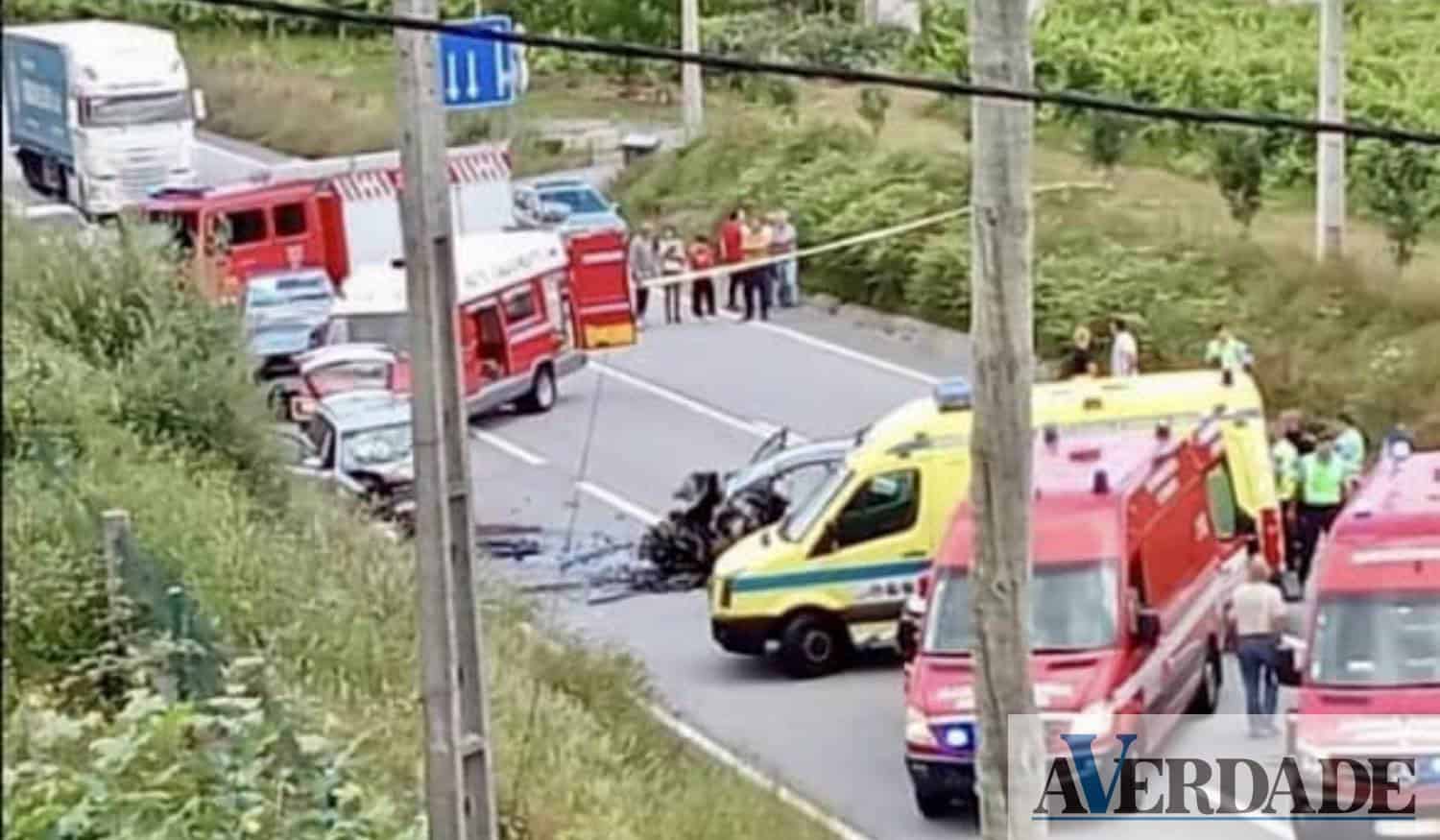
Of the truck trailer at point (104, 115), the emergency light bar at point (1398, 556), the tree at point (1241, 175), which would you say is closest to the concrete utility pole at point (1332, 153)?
the tree at point (1241, 175)

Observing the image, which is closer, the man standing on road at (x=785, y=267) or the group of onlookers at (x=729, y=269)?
the group of onlookers at (x=729, y=269)

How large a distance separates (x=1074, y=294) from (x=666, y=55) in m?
22.5

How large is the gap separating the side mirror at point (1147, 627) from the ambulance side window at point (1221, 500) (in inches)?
85.6

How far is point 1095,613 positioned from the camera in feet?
53.6

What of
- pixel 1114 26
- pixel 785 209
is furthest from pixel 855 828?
pixel 1114 26

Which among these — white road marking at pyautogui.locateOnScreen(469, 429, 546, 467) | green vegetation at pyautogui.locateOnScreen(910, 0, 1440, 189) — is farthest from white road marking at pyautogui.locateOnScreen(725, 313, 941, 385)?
white road marking at pyautogui.locateOnScreen(469, 429, 546, 467)

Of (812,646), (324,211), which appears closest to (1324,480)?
(812,646)

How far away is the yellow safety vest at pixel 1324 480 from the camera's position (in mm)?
19938

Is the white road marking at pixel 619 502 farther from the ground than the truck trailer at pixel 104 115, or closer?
closer

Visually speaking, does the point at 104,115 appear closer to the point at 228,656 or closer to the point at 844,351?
the point at 844,351

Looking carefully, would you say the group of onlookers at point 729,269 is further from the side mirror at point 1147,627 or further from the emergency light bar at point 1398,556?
the emergency light bar at point 1398,556

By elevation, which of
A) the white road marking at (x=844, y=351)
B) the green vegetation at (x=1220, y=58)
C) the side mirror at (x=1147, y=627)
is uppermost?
the green vegetation at (x=1220, y=58)

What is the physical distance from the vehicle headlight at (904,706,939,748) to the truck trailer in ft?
81.2

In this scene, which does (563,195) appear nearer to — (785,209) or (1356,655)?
(785,209)
